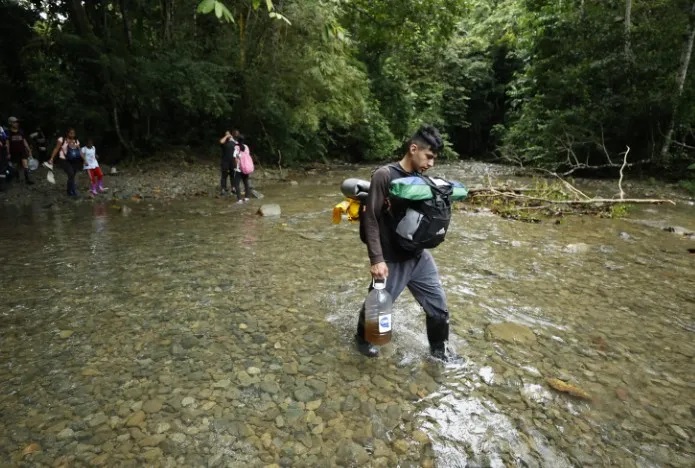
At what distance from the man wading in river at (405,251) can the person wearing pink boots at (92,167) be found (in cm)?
1153

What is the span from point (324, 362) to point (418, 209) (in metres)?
1.71

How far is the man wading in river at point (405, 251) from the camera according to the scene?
348cm

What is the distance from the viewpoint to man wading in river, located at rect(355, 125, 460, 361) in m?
3.48

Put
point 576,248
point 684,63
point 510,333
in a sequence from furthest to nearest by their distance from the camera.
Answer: point 684,63, point 576,248, point 510,333

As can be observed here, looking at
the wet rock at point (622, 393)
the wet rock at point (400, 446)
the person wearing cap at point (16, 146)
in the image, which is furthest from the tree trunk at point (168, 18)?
the wet rock at point (622, 393)

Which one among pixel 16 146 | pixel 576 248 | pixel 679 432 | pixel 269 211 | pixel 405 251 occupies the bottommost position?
pixel 679 432

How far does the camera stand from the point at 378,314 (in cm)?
381

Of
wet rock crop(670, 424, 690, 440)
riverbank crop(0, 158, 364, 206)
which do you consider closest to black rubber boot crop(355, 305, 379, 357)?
wet rock crop(670, 424, 690, 440)

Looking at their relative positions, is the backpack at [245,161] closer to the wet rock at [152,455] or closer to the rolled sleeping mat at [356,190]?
the rolled sleeping mat at [356,190]

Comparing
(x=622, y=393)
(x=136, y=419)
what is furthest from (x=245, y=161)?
(x=622, y=393)

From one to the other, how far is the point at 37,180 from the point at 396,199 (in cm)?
1536

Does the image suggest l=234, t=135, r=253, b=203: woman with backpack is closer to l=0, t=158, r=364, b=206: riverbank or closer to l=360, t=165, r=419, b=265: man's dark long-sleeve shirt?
l=0, t=158, r=364, b=206: riverbank

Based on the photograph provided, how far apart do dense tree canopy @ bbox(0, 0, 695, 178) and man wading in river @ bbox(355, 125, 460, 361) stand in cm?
1184

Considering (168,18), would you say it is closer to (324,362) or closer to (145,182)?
(145,182)
